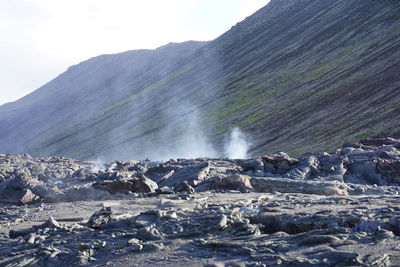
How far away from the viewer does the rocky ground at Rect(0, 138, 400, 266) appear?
28.6 ft

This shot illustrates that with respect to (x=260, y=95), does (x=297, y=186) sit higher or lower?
higher

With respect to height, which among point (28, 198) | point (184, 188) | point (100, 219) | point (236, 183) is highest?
point (28, 198)

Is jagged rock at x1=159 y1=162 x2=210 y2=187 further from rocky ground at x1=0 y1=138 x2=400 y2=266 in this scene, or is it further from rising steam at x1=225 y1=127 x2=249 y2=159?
rising steam at x1=225 y1=127 x2=249 y2=159

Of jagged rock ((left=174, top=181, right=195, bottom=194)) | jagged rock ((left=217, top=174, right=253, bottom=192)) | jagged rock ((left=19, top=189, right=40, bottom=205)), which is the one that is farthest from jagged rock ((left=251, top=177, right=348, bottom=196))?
jagged rock ((left=19, top=189, right=40, bottom=205))

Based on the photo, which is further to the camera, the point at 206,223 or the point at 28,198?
the point at 28,198

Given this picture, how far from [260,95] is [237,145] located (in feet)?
56.6

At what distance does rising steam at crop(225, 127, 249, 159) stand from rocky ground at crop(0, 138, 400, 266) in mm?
28676

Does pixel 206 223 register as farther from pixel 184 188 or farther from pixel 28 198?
pixel 28 198

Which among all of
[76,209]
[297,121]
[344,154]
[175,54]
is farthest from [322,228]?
[175,54]

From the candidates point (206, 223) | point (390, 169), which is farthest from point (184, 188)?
point (390, 169)

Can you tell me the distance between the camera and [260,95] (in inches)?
2682

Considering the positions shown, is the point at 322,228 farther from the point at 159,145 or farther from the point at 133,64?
the point at 133,64

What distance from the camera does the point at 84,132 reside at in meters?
95.8

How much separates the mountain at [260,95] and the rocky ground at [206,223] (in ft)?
73.6
